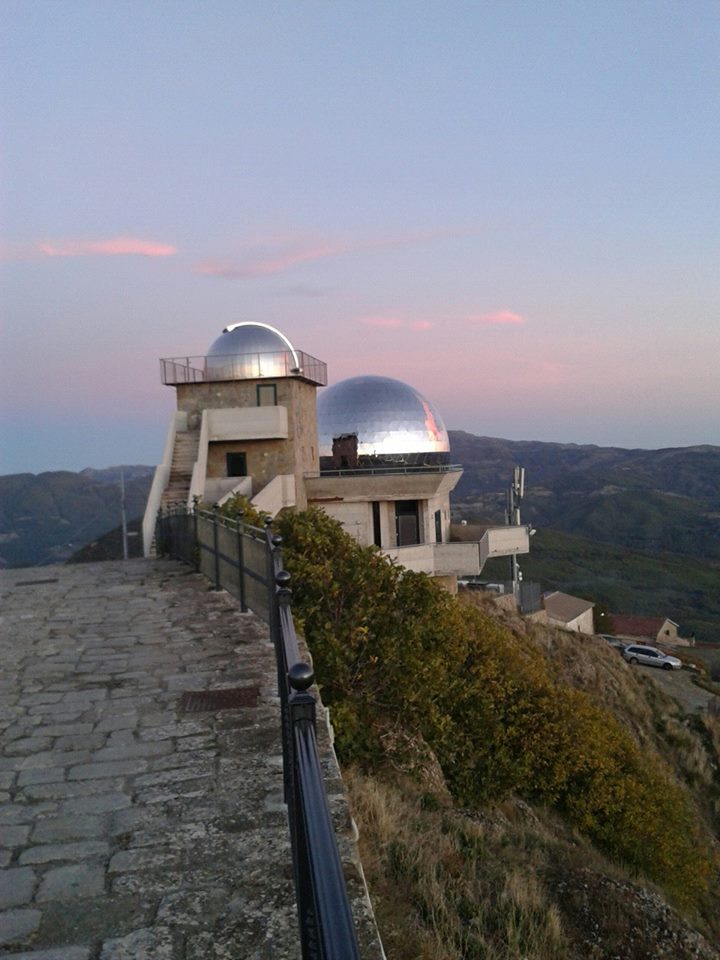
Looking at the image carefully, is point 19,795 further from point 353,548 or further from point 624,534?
point 624,534

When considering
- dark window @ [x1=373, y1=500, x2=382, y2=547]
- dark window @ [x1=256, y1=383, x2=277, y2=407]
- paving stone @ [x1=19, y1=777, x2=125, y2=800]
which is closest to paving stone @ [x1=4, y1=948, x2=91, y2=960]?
paving stone @ [x1=19, y1=777, x2=125, y2=800]

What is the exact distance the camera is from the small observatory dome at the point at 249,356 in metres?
30.4

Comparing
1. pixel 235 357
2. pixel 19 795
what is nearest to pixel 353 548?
pixel 19 795

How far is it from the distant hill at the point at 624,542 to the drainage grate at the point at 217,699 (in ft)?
133

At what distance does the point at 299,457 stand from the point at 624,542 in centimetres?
12096

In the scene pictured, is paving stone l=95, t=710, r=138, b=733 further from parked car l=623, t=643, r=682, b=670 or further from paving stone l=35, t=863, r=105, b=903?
parked car l=623, t=643, r=682, b=670

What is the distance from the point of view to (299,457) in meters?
29.9

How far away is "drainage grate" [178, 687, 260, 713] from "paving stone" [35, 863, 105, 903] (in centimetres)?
219

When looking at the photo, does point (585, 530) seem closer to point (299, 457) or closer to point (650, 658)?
point (650, 658)

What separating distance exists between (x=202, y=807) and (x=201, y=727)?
51.0 inches

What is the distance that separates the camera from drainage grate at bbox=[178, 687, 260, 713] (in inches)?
235

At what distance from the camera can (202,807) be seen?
169 inches

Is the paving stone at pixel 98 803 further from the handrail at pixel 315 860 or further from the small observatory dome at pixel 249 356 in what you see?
the small observatory dome at pixel 249 356

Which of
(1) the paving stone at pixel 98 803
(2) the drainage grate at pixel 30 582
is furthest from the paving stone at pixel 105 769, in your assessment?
(2) the drainage grate at pixel 30 582
